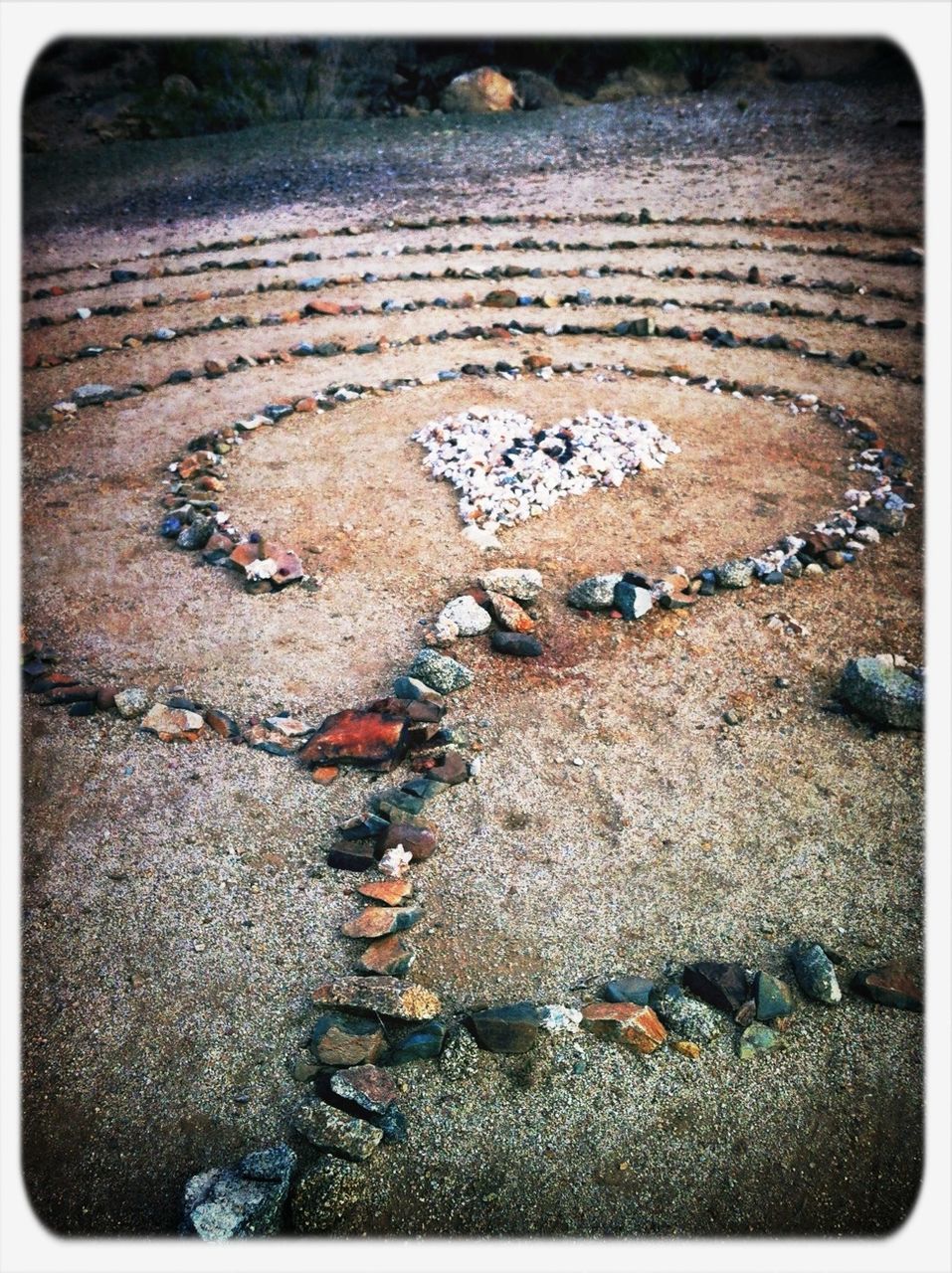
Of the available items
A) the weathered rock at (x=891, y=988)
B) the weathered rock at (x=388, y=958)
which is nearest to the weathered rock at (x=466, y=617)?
the weathered rock at (x=388, y=958)

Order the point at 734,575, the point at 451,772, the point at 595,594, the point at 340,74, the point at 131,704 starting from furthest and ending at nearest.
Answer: the point at 340,74 → the point at 734,575 → the point at 595,594 → the point at 131,704 → the point at 451,772

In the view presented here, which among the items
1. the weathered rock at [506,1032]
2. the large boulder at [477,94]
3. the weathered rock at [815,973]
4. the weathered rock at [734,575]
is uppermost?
the large boulder at [477,94]

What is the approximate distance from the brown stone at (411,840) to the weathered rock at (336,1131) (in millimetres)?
1325

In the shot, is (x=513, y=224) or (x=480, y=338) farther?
(x=513, y=224)

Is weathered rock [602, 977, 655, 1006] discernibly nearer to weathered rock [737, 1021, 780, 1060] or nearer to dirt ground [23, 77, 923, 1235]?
dirt ground [23, 77, 923, 1235]

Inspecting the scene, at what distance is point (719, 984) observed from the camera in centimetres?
385

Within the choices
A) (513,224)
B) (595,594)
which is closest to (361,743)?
(595,594)

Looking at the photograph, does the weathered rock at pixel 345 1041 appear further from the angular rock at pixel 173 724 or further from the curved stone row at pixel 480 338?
the curved stone row at pixel 480 338

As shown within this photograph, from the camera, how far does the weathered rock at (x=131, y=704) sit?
5.51m

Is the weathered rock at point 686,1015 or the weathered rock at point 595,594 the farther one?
the weathered rock at point 595,594

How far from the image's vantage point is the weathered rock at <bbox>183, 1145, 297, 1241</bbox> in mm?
3041

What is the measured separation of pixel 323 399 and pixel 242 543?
2.88 metres

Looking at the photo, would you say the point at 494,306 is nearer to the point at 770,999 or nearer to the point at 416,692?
the point at 416,692

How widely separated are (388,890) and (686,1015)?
142cm
